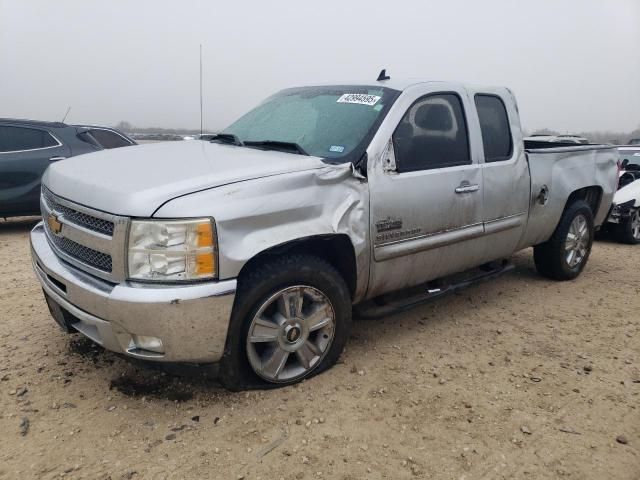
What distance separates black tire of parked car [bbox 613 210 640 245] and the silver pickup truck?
11.7ft

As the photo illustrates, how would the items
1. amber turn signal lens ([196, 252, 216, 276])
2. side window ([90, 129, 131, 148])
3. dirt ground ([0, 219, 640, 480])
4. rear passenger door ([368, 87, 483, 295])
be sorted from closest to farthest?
dirt ground ([0, 219, 640, 480]) → amber turn signal lens ([196, 252, 216, 276]) → rear passenger door ([368, 87, 483, 295]) → side window ([90, 129, 131, 148])

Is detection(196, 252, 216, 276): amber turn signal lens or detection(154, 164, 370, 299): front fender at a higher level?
detection(154, 164, 370, 299): front fender

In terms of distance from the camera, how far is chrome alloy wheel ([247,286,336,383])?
9.27 ft

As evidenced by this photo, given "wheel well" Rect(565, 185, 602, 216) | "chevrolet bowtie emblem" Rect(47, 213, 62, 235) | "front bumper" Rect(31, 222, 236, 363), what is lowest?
"front bumper" Rect(31, 222, 236, 363)

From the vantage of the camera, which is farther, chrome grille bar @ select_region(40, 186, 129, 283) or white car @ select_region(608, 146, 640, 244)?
white car @ select_region(608, 146, 640, 244)

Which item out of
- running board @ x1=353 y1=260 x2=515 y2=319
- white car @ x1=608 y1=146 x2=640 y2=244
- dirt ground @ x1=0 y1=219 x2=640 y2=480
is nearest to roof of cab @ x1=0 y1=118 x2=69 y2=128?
dirt ground @ x1=0 y1=219 x2=640 y2=480

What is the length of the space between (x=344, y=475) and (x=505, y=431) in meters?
0.90

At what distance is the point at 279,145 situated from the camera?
3.35 metres

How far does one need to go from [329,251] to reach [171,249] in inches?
39.7

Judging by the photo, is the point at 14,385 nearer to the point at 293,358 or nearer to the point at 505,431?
the point at 293,358

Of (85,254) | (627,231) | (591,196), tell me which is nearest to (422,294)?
(85,254)

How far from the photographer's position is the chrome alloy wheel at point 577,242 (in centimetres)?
504

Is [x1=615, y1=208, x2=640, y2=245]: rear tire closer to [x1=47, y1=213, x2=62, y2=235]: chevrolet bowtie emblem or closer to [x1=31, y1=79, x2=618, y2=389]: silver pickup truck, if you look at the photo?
[x1=31, y1=79, x2=618, y2=389]: silver pickup truck

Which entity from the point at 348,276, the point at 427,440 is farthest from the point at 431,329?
the point at 427,440
